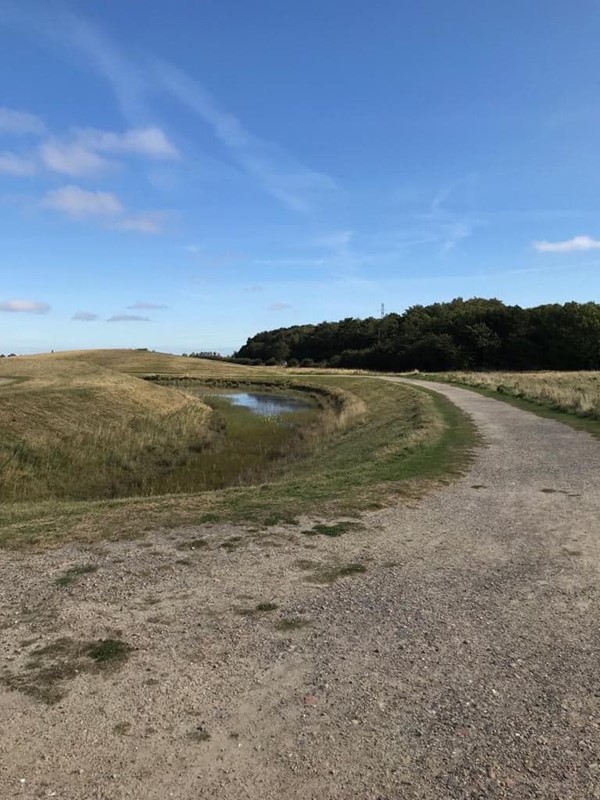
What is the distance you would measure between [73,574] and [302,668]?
3411 millimetres

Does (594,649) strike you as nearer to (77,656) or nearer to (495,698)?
(495,698)

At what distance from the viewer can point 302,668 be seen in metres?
4.99

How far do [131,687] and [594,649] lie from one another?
3.99 m

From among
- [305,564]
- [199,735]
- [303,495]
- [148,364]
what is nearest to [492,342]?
[148,364]

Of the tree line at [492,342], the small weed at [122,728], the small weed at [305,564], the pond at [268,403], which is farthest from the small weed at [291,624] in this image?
the tree line at [492,342]

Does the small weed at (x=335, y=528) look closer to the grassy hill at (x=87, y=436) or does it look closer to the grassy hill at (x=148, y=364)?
the grassy hill at (x=87, y=436)

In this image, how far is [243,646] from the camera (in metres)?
5.32

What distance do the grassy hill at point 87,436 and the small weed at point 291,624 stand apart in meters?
12.3

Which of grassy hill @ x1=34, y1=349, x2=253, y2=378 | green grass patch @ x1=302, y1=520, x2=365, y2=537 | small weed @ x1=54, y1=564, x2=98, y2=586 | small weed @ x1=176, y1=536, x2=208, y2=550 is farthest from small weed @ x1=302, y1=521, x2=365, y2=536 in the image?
grassy hill @ x1=34, y1=349, x2=253, y2=378

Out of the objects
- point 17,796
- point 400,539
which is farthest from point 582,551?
point 17,796

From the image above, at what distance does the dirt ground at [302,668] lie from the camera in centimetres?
373

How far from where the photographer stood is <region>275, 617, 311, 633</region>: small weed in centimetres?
573

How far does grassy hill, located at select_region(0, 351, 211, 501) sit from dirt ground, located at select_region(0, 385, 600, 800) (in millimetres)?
10952

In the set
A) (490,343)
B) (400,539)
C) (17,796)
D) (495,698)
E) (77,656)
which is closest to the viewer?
(17,796)
